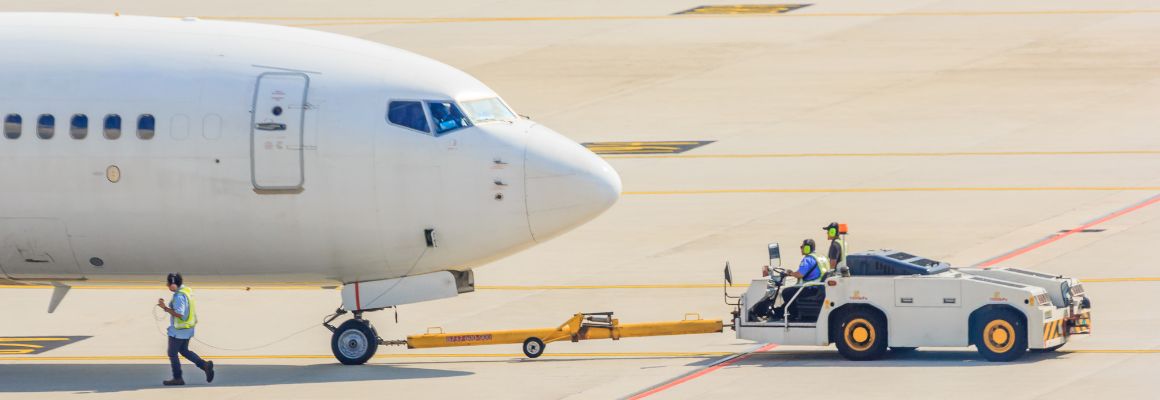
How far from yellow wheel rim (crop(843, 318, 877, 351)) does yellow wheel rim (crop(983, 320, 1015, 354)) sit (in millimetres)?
1620

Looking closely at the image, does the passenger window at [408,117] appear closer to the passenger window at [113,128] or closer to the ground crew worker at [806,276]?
the passenger window at [113,128]

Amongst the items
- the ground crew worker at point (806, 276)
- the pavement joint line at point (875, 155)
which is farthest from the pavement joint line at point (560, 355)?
the pavement joint line at point (875, 155)

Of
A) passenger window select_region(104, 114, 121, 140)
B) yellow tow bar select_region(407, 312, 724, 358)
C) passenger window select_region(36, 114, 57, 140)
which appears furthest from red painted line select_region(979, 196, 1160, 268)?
passenger window select_region(36, 114, 57, 140)

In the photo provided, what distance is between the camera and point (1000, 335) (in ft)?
92.4

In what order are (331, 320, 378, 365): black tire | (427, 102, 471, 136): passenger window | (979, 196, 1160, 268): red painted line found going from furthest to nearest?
1. (979, 196, 1160, 268): red painted line
2. (331, 320, 378, 365): black tire
3. (427, 102, 471, 136): passenger window

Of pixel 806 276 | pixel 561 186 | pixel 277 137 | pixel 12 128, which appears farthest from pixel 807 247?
pixel 12 128

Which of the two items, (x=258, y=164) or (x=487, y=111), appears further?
(x=487, y=111)

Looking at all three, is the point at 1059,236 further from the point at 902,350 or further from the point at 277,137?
the point at 277,137

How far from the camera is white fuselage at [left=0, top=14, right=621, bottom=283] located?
93.5 ft

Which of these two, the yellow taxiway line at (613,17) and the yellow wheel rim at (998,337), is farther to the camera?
the yellow taxiway line at (613,17)

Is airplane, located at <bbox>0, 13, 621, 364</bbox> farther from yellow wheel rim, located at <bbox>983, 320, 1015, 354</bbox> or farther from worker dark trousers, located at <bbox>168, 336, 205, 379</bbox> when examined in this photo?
yellow wheel rim, located at <bbox>983, 320, 1015, 354</bbox>

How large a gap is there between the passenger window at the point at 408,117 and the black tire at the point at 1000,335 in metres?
8.47

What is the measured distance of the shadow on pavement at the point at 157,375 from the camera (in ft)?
94.1

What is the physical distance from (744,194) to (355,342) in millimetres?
17873
